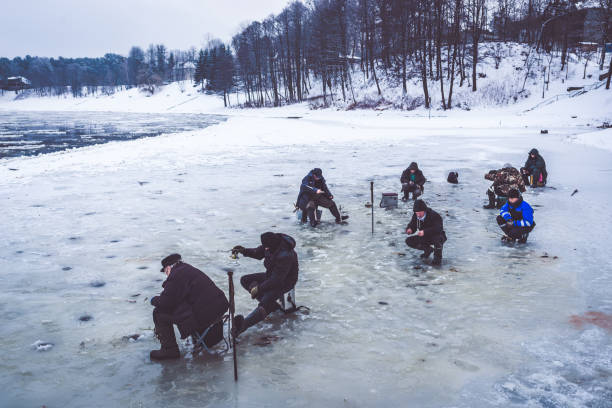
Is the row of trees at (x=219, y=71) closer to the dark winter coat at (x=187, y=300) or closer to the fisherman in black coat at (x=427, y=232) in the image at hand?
the fisherman in black coat at (x=427, y=232)

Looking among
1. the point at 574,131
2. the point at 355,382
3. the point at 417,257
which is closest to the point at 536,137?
the point at 574,131

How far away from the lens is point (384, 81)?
53.9m

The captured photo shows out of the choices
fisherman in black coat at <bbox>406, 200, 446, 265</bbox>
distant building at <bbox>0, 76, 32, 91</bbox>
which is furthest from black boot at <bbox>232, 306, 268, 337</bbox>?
distant building at <bbox>0, 76, 32, 91</bbox>

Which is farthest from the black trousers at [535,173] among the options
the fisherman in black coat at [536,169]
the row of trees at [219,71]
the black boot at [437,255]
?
the row of trees at [219,71]

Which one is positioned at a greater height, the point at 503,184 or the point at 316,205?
the point at 503,184

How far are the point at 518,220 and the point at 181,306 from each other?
6.45 m

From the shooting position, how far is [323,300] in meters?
6.12


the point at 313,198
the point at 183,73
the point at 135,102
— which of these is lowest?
the point at 313,198

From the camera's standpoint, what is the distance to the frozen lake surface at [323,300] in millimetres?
4160

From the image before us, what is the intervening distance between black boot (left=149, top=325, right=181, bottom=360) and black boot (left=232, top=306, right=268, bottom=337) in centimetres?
70

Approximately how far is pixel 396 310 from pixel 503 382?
176cm

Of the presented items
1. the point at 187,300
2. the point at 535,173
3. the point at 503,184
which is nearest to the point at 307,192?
the point at 503,184

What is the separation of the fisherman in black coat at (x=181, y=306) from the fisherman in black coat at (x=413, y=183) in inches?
318

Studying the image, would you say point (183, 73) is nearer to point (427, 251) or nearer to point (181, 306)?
point (427, 251)
